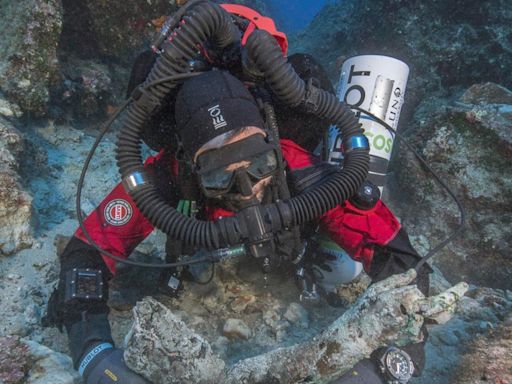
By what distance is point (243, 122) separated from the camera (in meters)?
2.33

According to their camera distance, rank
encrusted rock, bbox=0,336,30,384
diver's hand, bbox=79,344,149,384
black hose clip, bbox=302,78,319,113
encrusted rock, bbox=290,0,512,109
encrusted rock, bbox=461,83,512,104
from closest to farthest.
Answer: diver's hand, bbox=79,344,149,384 < encrusted rock, bbox=0,336,30,384 < black hose clip, bbox=302,78,319,113 < encrusted rock, bbox=461,83,512,104 < encrusted rock, bbox=290,0,512,109

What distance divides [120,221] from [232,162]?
43.3 inches

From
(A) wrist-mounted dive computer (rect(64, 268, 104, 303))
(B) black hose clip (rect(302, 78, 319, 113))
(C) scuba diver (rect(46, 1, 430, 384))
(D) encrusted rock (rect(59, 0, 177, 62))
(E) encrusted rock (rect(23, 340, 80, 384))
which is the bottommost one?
(E) encrusted rock (rect(23, 340, 80, 384))

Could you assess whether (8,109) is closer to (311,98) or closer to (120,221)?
(120,221)

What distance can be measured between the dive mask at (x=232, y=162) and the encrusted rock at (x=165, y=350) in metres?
0.82

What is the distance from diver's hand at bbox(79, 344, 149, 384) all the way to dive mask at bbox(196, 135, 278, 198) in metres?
1.10

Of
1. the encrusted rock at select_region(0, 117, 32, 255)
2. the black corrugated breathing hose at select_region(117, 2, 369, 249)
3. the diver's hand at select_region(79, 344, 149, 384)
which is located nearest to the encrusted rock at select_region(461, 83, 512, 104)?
the black corrugated breathing hose at select_region(117, 2, 369, 249)

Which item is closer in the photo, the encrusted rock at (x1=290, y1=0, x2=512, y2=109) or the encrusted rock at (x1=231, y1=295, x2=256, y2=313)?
the encrusted rock at (x1=231, y1=295, x2=256, y2=313)

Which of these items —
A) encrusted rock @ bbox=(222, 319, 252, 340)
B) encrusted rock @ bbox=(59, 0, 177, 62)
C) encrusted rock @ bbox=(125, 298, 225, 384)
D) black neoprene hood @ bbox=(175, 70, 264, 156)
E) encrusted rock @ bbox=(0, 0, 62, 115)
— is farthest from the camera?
encrusted rock @ bbox=(59, 0, 177, 62)

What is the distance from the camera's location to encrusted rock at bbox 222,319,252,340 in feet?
9.93

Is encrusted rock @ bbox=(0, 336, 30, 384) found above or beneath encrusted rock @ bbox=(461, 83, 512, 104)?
beneath

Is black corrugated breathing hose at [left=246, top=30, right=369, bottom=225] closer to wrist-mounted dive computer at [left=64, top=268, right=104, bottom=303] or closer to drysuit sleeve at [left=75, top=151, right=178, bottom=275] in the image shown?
drysuit sleeve at [left=75, top=151, right=178, bottom=275]

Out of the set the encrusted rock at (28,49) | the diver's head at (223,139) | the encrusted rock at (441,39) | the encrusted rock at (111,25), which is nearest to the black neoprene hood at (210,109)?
the diver's head at (223,139)

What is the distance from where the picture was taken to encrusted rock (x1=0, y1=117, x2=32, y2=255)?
3354mm
